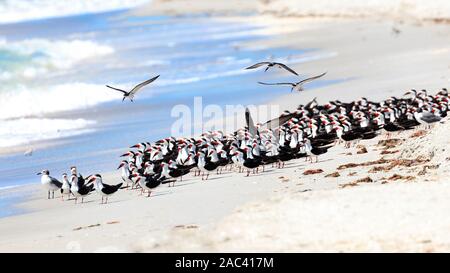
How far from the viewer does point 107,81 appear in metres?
31.6

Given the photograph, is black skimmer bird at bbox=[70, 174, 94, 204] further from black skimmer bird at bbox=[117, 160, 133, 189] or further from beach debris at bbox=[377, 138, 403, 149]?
beach debris at bbox=[377, 138, 403, 149]

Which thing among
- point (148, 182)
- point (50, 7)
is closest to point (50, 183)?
point (148, 182)

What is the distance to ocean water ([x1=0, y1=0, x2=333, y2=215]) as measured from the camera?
21.0m

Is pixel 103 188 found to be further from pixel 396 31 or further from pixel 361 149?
pixel 396 31

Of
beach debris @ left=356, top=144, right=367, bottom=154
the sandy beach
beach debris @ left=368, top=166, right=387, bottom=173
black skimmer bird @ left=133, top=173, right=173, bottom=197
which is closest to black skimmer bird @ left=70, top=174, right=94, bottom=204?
the sandy beach

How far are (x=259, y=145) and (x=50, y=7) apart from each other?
54220 mm

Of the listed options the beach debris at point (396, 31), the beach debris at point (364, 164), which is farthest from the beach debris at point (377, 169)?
the beach debris at point (396, 31)

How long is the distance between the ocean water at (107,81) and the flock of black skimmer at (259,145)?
4.81ft

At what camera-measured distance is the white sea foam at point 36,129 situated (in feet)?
72.9

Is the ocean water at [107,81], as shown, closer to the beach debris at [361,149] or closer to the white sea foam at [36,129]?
the white sea foam at [36,129]

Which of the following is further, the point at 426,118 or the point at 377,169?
the point at 426,118

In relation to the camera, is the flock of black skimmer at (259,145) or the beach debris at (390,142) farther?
the beach debris at (390,142)

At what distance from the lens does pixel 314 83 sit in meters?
27.6
